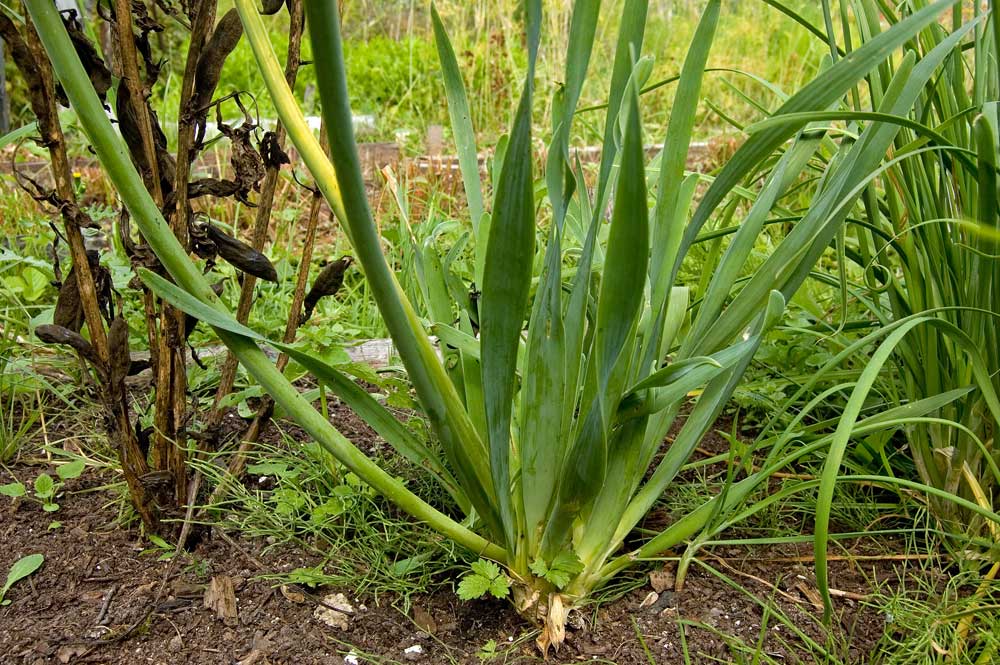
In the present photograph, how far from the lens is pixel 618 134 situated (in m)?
1.02

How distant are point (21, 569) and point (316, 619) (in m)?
0.45

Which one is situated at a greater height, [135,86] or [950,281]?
[135,86]

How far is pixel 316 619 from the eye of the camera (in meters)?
1.20

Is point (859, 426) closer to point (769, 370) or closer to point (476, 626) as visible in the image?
point (476, 626)

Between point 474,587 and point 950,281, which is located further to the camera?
point 950,281

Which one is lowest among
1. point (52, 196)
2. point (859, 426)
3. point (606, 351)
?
point (859, 426)

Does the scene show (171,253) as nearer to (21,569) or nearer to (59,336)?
(59,336)

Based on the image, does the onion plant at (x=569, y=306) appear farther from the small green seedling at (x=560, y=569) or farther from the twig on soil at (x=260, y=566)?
the twig on soil at (x=260, y=566)

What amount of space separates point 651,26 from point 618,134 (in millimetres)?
5820

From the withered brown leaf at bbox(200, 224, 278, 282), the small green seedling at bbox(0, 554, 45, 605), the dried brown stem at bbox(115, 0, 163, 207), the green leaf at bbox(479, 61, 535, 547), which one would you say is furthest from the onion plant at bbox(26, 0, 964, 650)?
the small green seedling at bbox(0, 554, 45, 605)

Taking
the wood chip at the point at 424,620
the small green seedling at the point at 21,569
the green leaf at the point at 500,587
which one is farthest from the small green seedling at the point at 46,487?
the green leaf at the point at 500,587

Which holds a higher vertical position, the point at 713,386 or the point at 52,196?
the point at 52,196

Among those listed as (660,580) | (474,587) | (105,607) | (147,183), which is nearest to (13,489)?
(105,607)

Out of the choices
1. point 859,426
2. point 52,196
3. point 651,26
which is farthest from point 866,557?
point 651,26
